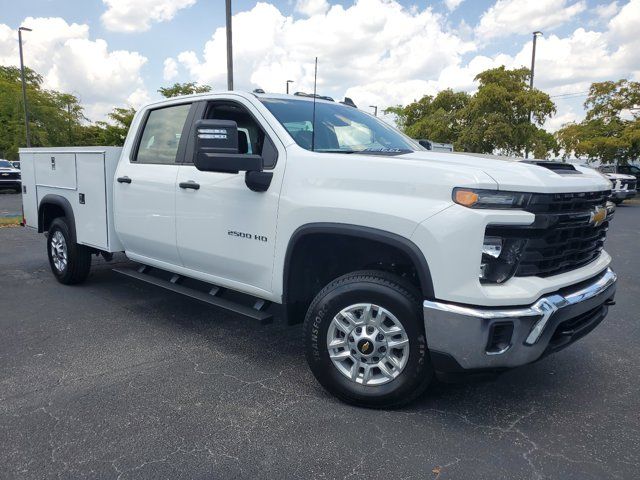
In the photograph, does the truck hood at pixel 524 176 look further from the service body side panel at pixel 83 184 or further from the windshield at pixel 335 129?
the service body side panel at pixel 83 184

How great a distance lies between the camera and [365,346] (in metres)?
3.14

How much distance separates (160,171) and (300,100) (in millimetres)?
1351

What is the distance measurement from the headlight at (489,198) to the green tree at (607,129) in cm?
2639

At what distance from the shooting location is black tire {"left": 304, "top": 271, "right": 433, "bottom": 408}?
299cm

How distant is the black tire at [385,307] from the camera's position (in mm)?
2992

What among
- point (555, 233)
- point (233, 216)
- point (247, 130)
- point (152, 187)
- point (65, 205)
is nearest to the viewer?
point (555, 233)

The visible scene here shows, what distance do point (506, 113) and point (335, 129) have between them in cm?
2396

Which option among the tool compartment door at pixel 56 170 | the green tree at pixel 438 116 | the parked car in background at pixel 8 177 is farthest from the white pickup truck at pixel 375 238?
the green tree at pixel 438 116

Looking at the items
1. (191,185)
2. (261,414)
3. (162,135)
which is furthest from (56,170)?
(261,414)

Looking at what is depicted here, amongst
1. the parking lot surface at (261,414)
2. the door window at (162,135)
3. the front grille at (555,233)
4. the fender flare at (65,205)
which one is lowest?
the parking lot surface at (261,414)

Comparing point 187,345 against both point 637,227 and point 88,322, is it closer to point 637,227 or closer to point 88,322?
point 88,322

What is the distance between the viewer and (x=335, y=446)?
2.83 metres

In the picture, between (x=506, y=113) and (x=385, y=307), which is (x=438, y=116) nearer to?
(x=506, y=113)

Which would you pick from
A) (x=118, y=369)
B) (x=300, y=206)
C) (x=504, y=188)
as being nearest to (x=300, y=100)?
(x=300, y=206)
